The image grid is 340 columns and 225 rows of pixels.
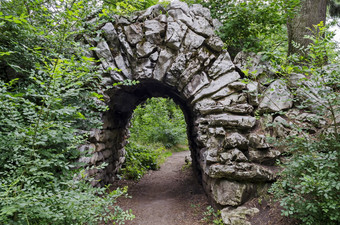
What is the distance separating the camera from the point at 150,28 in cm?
479

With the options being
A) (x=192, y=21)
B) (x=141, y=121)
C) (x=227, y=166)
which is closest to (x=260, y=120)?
(x=227, y=166)

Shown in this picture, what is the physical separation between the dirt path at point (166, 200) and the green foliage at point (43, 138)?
2219mm

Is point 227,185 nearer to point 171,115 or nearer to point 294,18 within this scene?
point 294,18

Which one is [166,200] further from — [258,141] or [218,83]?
[218,83]

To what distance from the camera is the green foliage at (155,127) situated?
492 inches

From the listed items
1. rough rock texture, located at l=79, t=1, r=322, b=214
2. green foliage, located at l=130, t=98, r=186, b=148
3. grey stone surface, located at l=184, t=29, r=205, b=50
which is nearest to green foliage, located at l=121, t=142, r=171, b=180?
rough rock texture, located at l=79, t=1, r=322, b=214

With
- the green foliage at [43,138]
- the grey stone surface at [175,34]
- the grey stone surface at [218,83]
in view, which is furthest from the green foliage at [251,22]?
the green foliage at [43,138]

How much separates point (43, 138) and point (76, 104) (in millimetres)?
1113

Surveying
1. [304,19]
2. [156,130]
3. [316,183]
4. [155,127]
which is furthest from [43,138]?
[155,127]

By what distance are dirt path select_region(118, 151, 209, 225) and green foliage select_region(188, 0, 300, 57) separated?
4095mm

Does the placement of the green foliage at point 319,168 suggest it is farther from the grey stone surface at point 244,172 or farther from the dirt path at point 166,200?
the dirt path at point 166,200

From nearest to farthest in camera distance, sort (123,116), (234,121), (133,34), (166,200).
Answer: (234,121) → (133,34) → (166,200) → (123,116)

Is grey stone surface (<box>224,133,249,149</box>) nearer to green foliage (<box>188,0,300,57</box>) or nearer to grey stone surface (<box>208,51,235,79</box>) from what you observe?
grey stone surface (<box>208,51,235,79</box>)

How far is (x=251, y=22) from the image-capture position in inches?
191
